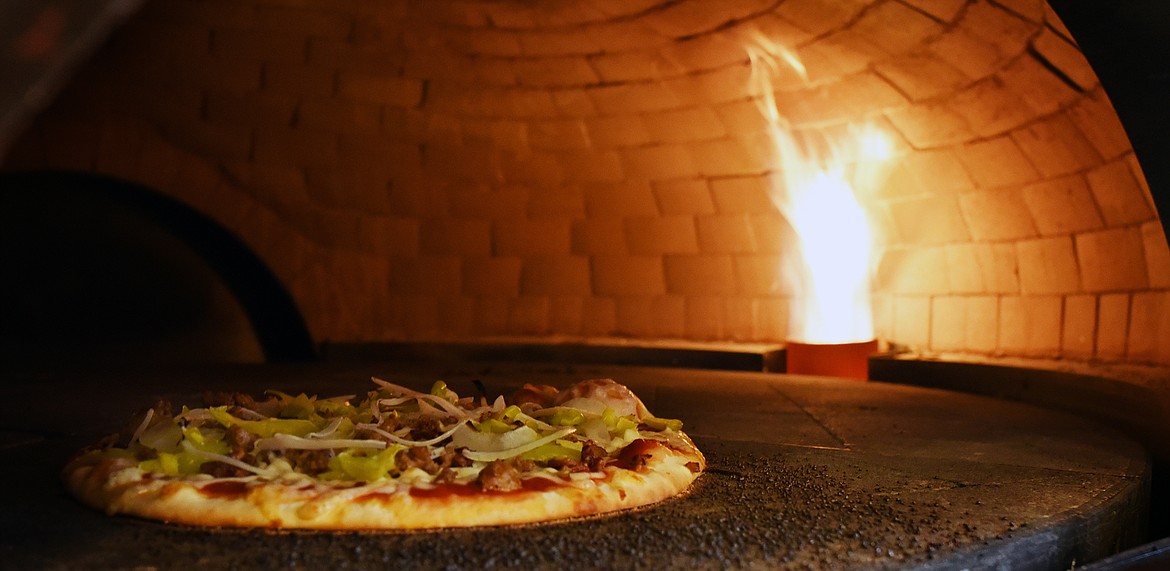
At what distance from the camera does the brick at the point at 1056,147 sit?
4.59 metres

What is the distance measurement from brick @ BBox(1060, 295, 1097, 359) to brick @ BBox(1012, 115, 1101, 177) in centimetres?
66

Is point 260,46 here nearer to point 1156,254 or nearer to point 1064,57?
point 1064,57

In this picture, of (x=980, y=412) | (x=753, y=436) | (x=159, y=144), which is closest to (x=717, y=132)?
(x=980, y=412)

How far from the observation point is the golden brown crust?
220 cm

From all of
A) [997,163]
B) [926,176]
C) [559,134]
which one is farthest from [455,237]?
[997,163]

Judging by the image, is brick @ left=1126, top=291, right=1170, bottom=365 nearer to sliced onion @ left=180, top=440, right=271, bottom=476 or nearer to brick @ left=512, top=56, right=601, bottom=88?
brick @ left=512, top=56, right=601, bottom=88

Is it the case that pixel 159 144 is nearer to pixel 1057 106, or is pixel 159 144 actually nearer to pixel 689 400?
pixel 689 400

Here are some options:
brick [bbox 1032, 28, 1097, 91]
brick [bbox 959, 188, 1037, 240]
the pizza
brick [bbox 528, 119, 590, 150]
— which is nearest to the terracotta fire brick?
brick [bbox 528, 119, 590, 150]

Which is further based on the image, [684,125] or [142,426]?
[684,125]

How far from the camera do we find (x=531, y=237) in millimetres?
7434

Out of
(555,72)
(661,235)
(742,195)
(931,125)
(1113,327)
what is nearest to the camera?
(1113,327)

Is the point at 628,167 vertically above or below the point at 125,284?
above

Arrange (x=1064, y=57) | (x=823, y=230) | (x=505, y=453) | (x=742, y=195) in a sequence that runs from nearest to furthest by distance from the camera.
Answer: (x=505, y=453), (x=1064, y=57), (x=823, y=230), (x=742, y=195)

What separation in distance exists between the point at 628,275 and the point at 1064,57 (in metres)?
3.67
